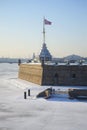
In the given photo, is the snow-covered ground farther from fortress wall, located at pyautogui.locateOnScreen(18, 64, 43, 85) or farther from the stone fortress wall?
fortress wall, located at pyautogui.locateOnScreen(18, 64, 43, 85)

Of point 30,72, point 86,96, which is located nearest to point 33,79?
point 30,72

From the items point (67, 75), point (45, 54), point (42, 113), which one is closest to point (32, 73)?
point (45, 54)

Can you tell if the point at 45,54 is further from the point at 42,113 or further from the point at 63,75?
the point at 42,113

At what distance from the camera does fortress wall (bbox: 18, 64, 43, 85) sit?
1654 inches

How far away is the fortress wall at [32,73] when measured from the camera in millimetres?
42000

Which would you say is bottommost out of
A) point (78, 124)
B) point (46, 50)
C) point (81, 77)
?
point (78, 124)

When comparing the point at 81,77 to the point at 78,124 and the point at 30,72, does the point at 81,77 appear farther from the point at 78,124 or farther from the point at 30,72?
the point at 78,124

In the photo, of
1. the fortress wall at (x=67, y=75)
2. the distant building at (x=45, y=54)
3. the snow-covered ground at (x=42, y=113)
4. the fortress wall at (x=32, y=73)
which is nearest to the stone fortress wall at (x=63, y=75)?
the fortress wall at (x=67, y=75)

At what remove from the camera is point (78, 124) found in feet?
69.6

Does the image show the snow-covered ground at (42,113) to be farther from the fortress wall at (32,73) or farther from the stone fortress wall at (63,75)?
the fortress wall at (32,73)

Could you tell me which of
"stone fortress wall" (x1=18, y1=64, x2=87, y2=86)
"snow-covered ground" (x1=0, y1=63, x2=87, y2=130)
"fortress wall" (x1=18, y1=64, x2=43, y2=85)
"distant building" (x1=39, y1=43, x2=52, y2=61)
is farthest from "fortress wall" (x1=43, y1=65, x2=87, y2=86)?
"distant building" (x1=39, y1=43, x2=52, y2=61)

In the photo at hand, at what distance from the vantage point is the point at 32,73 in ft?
150

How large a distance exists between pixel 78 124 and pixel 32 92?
14.2 m

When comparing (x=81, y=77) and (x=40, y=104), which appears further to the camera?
(x=81, y=77)
